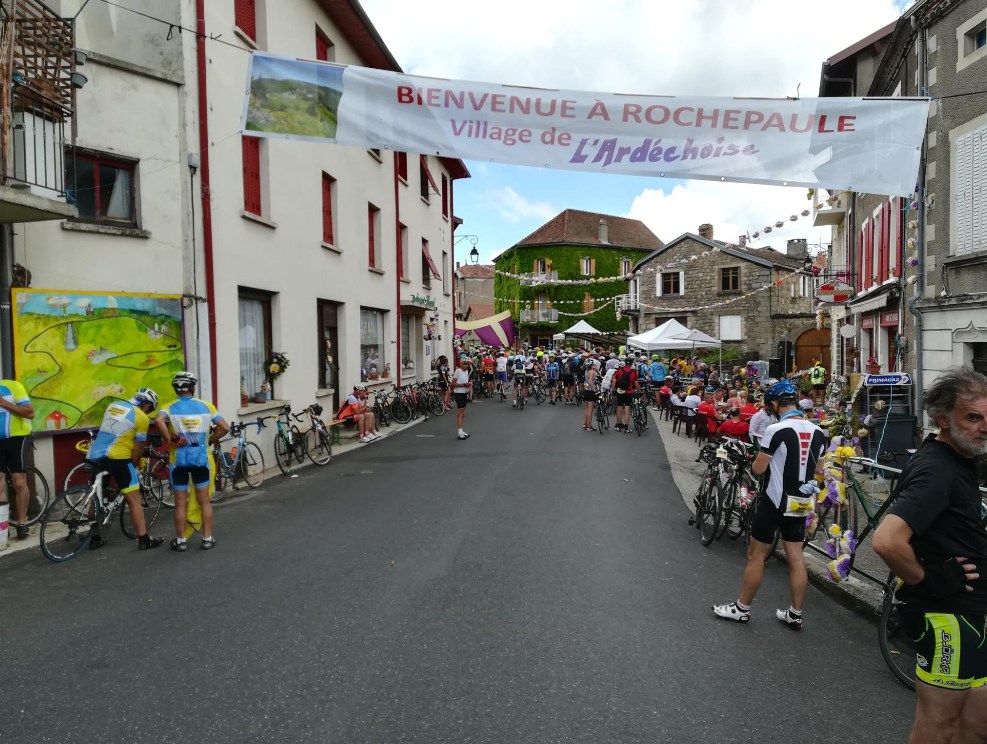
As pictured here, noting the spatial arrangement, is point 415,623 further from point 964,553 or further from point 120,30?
point 120,30

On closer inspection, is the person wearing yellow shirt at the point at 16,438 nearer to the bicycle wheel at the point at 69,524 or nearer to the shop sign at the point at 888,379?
the bicycle wheel at the point at 69,524

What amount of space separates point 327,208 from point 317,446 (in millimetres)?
5739

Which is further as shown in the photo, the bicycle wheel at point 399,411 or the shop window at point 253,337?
the bicycle wheel at point 399,411

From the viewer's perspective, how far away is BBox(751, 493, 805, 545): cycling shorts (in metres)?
4.48

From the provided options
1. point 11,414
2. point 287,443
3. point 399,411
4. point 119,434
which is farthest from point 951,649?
point 399,411

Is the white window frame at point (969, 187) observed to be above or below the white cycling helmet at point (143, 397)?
above

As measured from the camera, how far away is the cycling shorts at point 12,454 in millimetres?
6487

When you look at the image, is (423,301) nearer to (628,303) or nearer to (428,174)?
(428,174)

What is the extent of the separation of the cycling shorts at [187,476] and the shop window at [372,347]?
976 centimetres

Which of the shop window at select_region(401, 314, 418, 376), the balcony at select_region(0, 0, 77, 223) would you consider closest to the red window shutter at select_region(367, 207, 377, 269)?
the shop window at select_region(401, 314, 418, 376)

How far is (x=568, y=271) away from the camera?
171ft

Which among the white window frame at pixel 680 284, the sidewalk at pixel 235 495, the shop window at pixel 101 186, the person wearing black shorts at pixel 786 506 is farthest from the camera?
the white window frame at pixel 680 284

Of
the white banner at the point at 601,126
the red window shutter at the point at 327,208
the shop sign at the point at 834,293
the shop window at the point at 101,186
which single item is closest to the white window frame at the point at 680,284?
the shop sign at the point at 834,293

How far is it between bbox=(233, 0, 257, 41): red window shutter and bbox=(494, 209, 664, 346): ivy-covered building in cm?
3932
